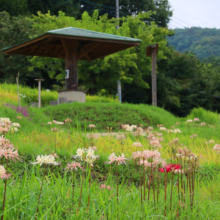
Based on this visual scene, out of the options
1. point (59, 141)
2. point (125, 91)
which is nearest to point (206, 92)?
point (125, 91)

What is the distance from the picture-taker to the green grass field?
69.9 inches

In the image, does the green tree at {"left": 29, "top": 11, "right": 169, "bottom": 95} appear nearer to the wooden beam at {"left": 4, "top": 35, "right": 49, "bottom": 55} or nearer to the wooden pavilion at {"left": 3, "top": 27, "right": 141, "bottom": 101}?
the wooden pavilion at {"left": 3, "top": 27, "right": 141, "bottom": 101}

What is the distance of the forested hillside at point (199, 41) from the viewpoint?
5519 cm

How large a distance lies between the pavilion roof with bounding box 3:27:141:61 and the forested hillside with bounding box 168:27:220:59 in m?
44.6

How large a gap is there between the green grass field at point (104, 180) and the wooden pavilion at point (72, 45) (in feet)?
9.13

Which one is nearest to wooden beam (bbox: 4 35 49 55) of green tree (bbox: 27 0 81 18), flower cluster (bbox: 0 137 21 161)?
flower cluster (bbox: 0 137 21 161)

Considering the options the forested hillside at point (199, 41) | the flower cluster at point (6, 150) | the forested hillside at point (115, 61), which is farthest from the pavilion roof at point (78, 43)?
the forested hillside at point (199, 41)

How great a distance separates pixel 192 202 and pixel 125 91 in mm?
25150

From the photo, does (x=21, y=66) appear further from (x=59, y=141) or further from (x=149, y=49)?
(x=59, y=141)

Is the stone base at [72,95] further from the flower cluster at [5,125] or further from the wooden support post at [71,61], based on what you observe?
the flower cluster at [5,125]

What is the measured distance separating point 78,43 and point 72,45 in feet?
1.10

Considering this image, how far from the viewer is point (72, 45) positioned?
11.4 meters

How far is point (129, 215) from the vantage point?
1829 millimetres

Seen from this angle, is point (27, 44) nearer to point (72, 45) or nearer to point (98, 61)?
point (72, 45)
